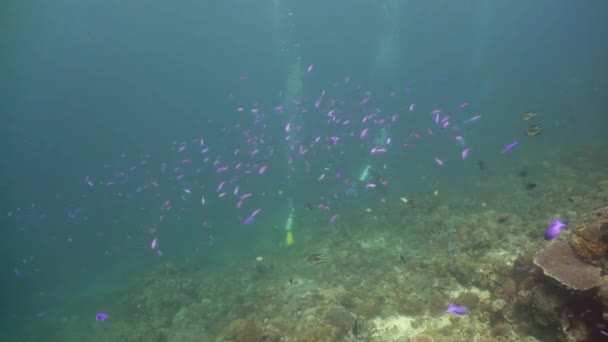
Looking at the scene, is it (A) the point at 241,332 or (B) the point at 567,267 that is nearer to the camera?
(B) the point at 567,267

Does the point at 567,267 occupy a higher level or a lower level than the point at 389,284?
higher

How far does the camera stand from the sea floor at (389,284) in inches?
296

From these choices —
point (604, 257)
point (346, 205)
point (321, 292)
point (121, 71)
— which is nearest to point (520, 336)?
point (604, 257)

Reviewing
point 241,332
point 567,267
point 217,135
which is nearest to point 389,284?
point 241,332

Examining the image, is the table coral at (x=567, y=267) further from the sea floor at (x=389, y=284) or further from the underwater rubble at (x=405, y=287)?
the sea floor at (x=389, y=284)

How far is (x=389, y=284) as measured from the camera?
10227 millimetres

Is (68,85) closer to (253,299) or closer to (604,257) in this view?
(253,299)

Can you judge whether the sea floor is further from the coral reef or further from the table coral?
the table coral

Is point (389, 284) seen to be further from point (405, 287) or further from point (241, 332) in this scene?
point (241, 332)

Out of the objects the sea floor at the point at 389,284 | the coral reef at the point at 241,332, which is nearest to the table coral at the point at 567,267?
the sea floor at the point at 389,284

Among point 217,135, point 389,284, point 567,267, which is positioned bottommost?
point 389,284

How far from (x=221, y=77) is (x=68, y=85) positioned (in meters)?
37.8

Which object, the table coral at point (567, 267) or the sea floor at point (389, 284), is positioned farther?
the sea floor at point (389, 284)

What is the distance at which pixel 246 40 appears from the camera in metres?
98.5
